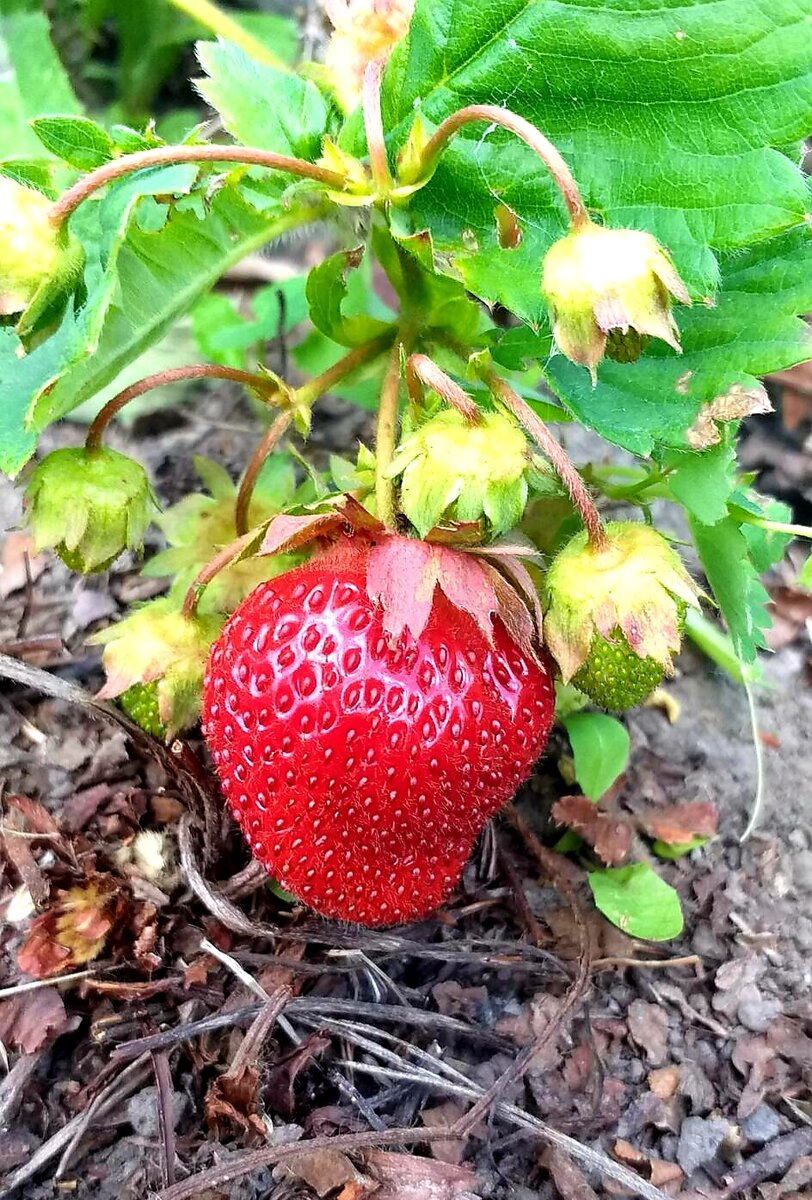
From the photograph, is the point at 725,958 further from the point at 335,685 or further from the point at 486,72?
the point at 486,72

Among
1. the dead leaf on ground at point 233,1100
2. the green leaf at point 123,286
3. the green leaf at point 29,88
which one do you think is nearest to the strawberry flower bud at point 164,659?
the green leaf at point 123,286

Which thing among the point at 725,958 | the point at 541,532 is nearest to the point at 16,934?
the point at 541,532

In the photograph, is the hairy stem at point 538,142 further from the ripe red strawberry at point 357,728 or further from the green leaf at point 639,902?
the green leaf at point 639,902

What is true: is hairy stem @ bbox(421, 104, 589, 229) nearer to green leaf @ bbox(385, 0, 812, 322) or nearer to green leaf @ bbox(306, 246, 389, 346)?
green leaf @ bbox(385, 0, 812, 322)

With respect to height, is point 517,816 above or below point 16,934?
below

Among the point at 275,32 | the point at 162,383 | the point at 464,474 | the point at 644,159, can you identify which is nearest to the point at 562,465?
the point at 464,474

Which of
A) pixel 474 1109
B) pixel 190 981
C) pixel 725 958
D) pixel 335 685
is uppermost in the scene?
pixel 335 685

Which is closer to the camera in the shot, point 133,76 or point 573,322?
point 573,322
